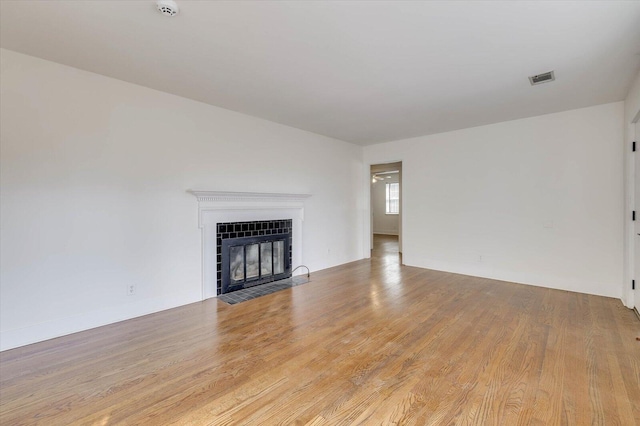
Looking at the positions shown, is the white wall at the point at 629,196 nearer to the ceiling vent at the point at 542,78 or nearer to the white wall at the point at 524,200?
the white wall at the point at 524,200

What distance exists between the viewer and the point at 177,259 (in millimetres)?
3459

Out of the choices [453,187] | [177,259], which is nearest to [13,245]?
[177,259]

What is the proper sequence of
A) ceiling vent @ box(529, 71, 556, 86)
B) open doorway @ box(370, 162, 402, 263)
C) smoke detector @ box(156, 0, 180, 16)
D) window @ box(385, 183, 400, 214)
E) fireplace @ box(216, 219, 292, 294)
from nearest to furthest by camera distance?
smoke detector @ box(156, 0, 180, 16)
ceiling vent @ box(529, 71, 556, 86)
fireplace @ box(216, 219, 292, 294)
open doorway @ box(370, 162, 402, 263)
window @ box(385, 183, 400, 214)

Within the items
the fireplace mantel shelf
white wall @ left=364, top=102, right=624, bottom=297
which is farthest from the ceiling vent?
the fireplace mantel shelf

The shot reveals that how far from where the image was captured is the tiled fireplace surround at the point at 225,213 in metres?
3.69

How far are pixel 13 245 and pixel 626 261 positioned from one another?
21.5 ft

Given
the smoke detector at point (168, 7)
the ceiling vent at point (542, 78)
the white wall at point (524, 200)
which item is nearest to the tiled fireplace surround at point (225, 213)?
the smoke detector at point (168, 7)

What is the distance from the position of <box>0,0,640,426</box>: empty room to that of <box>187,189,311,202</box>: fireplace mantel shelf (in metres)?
0.03

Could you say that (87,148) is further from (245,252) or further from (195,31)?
(245,252)

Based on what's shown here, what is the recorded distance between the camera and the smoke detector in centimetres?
186

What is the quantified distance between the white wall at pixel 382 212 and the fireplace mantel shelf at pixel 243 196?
22.9 ft

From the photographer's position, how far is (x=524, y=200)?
14.2ft

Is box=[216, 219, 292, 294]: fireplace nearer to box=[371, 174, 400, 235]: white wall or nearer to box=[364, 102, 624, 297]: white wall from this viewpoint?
box=[364, 102, 624, 297]: white wall

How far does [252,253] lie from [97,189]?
2.02 meters
